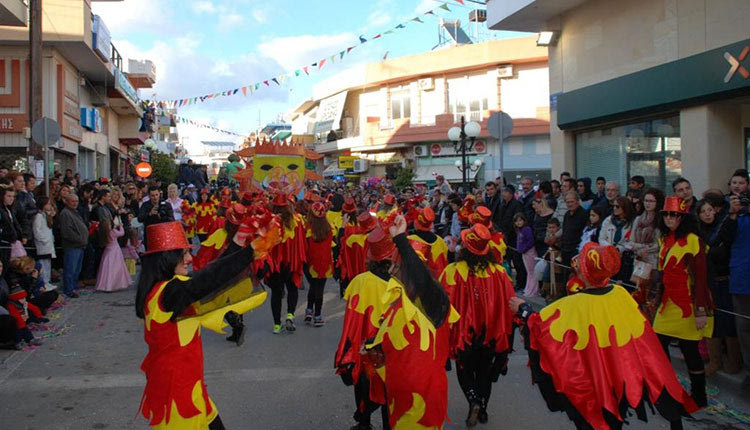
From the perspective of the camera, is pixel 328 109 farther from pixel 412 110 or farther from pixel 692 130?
pixel 692 130

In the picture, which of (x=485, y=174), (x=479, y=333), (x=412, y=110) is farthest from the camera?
(x=412, y=110)

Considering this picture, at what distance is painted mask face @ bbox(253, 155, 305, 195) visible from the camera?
14.2m

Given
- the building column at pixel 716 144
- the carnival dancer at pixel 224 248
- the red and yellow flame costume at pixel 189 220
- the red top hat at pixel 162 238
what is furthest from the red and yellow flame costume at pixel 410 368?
the red and yellow flame costume at pixel 189 220

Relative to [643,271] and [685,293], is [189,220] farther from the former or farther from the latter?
[685,293]

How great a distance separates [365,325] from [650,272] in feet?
10.3


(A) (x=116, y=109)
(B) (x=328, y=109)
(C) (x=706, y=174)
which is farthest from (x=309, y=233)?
(B) (x=328, y=109)

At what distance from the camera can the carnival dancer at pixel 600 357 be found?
10.8ft

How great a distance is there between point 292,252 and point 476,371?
382cm

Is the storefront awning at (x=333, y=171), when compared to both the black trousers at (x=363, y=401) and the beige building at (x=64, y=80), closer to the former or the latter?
the beige building at (x=64, y=80)

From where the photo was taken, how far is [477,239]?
15.3 ft

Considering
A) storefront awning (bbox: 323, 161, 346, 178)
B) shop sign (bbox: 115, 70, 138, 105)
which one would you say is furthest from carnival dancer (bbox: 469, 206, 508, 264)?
storefront awning (bbox: 323, 161, 346, 178)

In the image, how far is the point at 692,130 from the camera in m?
10.4

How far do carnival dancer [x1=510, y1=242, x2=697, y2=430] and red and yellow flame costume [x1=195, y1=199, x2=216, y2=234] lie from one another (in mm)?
10811

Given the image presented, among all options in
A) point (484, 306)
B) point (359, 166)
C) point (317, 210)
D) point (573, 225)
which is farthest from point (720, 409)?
point (359, 166)
